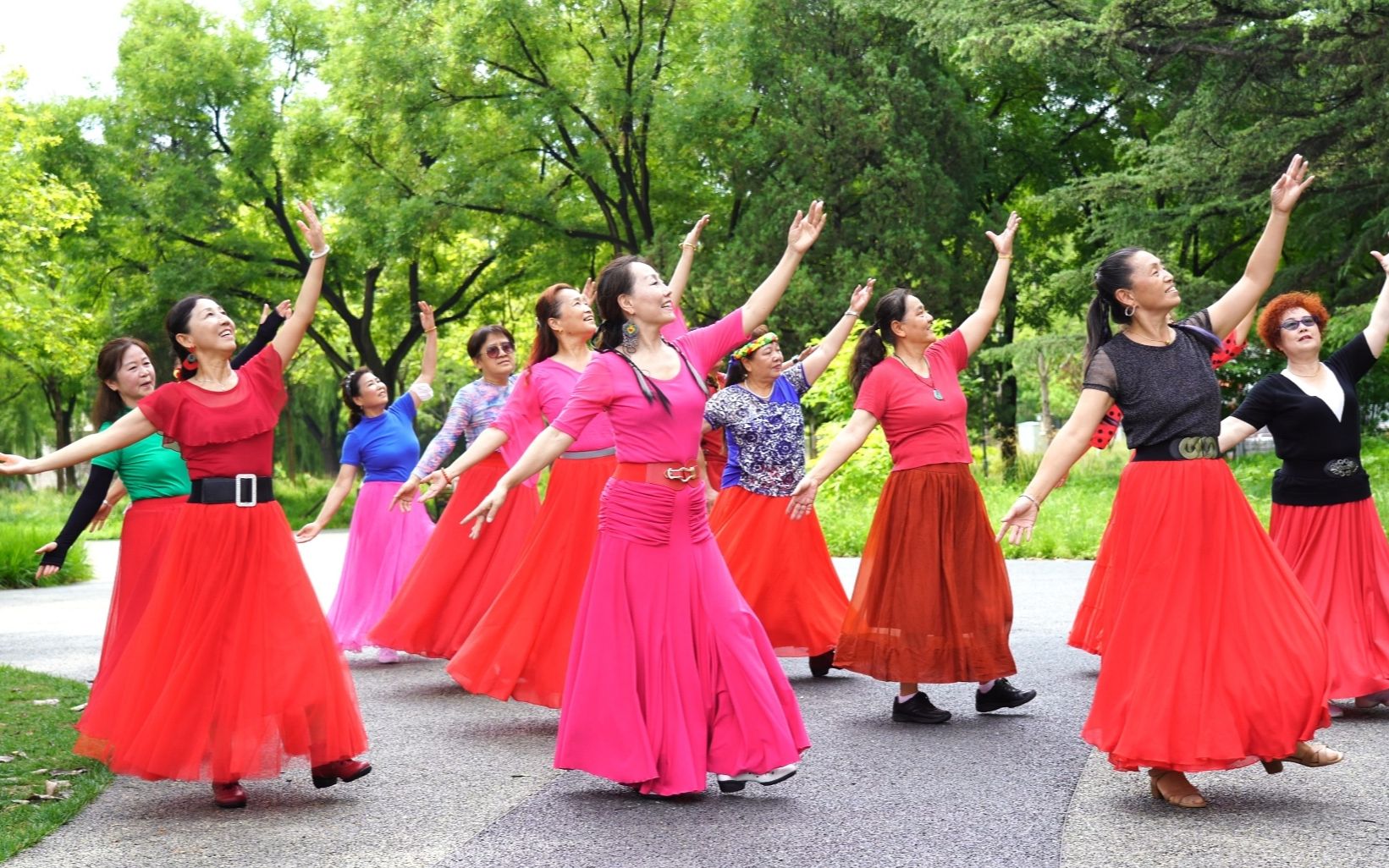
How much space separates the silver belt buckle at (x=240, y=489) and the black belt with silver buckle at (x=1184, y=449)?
3.53 m

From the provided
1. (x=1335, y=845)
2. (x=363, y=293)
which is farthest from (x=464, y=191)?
(x=1335, y=845)

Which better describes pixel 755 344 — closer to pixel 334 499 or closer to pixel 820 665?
pixel 820 665

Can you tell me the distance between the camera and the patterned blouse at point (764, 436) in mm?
8898

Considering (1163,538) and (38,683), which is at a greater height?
(1163,538)

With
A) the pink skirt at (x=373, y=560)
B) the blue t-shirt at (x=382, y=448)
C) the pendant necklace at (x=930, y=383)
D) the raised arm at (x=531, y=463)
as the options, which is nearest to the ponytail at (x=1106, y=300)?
the pendant necklace at (x=930, y=383)

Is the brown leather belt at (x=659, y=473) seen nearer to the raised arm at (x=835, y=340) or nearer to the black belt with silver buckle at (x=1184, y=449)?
the black belt with silver buckle at (x=1184, y=449)

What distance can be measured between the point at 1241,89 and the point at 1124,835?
55.1 ft

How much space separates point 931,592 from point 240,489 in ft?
10.9

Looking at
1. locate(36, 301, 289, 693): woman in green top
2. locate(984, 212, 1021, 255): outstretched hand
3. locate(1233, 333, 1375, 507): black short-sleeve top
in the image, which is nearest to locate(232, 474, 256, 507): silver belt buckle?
locate(36, 301, 289, 693): woman in green top

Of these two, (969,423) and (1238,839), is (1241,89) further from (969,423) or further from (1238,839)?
(1238,839)

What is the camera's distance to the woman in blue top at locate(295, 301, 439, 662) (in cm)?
1056

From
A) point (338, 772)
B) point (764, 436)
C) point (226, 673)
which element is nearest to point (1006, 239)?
point (764, 436)

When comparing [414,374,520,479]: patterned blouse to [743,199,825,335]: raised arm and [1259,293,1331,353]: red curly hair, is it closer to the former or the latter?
[743,199,825,335]: raised arm

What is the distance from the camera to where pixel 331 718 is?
5.92 metres
